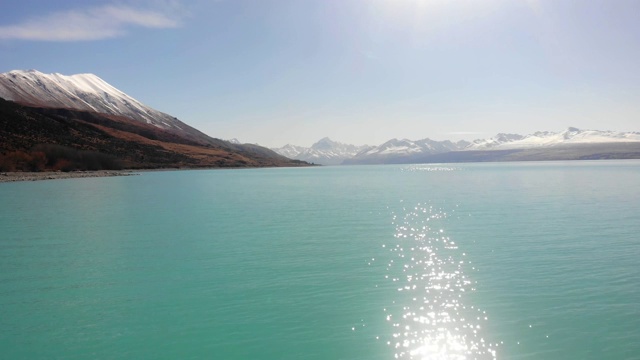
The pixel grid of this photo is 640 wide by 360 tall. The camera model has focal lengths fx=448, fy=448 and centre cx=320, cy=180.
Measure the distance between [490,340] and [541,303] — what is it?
4.61 metres

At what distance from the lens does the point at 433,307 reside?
1802cm

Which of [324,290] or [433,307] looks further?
[324,290]

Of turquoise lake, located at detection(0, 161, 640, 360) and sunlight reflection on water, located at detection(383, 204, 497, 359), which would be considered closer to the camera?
sunlight reflection on water, located at detection(383, 204, 497, 359)

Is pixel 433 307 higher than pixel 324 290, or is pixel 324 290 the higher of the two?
pixel 324 290

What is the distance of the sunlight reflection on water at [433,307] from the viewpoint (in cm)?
1436

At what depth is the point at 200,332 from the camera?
1570 cm

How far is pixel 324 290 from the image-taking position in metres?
20.2

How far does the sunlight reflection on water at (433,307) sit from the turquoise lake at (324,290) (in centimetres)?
8

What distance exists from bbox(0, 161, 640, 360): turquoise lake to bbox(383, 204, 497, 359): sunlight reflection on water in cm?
8

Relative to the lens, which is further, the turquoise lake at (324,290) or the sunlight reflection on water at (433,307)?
the turquoise lake at (324,290)

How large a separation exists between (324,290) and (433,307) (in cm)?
489

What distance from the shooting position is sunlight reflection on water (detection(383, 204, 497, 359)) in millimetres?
14355

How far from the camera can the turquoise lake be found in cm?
1466

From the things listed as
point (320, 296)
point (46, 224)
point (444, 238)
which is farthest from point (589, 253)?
point (46, 224)
